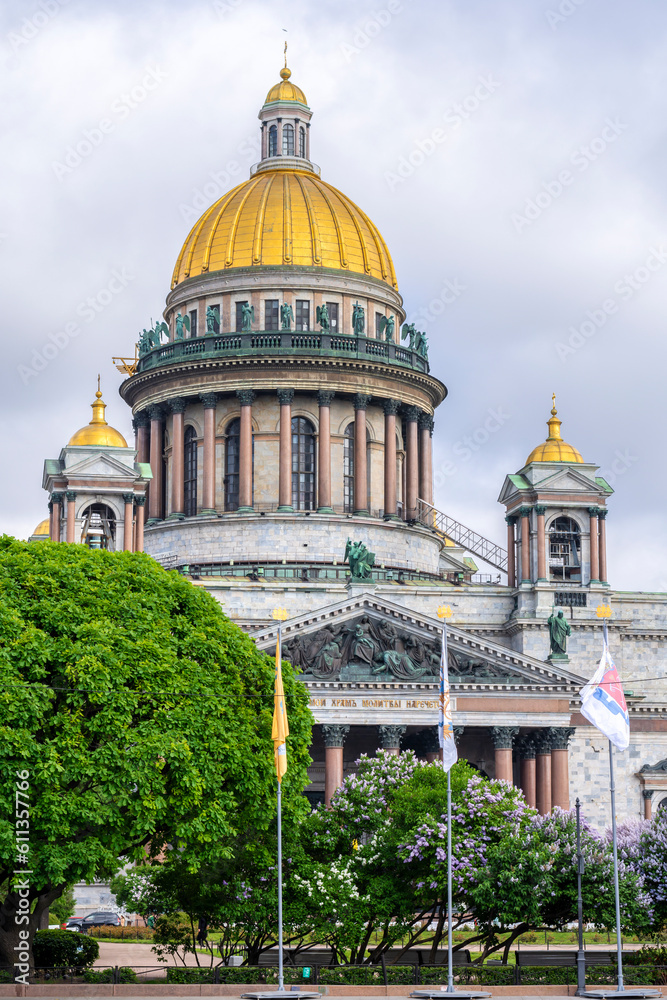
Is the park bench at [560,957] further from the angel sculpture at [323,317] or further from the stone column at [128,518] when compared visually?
the angel sculpture at [323,317]

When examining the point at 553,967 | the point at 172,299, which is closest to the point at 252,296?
the point at 172,299

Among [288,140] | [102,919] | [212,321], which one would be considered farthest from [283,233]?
[102,919]

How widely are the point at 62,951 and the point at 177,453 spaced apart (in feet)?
182

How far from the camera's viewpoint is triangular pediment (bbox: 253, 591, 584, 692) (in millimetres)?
86438

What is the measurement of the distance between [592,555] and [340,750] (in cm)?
1946

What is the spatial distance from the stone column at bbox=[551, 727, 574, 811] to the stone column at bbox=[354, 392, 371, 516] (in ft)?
67.3

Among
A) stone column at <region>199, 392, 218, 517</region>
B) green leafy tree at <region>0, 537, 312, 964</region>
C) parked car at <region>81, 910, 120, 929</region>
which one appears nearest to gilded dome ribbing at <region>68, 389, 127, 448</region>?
stone column at <region>199, 392, 218, 517</region>

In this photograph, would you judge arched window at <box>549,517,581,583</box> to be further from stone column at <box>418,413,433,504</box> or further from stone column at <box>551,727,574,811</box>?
stone column at <box>418,413,433,504</box>

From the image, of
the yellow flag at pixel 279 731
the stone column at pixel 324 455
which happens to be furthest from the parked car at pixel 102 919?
the stone column at pixel 324 455

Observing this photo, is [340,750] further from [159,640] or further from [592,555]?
[159,640]

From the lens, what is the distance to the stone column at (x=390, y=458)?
347 ft

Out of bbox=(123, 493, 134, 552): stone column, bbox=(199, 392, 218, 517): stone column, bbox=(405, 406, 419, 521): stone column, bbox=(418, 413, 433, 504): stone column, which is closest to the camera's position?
bbox=(123, 493, 134, 552): stone column

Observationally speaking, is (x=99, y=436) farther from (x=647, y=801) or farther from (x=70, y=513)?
(x=647, y=801)

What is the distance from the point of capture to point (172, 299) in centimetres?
11075
